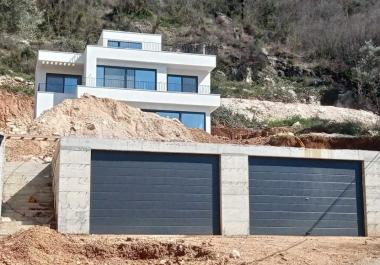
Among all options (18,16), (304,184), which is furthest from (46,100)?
(304,184)

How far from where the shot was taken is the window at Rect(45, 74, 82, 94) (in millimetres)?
39406

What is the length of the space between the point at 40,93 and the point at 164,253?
882 inches

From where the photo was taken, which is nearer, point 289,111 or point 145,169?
point 145,169

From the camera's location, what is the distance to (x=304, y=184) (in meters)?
23.8

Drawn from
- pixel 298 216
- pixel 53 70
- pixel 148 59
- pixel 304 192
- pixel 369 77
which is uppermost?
pixel 369 77

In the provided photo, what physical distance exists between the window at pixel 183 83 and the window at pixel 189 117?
1874 mm

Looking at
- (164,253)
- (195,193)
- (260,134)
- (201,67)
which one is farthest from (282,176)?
(260,134)

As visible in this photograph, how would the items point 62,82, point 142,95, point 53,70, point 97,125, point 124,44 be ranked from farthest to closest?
point 124,44
point 62,82
point 53,70
point 142,95
point 97,125

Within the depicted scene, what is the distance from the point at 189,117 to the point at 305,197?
52.8 feet

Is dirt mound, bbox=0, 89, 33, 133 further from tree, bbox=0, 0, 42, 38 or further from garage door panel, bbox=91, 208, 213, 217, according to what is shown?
garage door panel, bbox=91, 208, 213, 217

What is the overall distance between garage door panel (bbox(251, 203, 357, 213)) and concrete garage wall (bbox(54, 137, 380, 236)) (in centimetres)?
59

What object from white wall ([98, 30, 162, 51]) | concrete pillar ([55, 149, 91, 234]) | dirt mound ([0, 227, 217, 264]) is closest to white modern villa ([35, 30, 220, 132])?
white wall ([98, 30, 162, 51])

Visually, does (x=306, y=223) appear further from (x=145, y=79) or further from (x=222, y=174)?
(x=145, y=79)

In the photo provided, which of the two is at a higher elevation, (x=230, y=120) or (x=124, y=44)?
(x=124, y=44)
